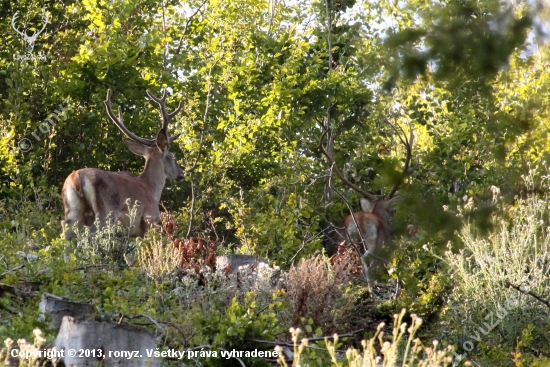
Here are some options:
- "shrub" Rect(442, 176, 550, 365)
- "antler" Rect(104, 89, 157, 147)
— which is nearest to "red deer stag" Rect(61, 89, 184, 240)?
"antler" Rect(104, 89, 157, 147)

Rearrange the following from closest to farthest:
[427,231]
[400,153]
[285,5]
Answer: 1. [427,231]
2. [400,153]
3. [285,5]

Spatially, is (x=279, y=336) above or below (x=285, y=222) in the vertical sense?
below

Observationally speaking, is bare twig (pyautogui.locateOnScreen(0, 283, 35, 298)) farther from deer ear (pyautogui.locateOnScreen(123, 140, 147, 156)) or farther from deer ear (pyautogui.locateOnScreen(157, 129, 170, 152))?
deer ear (pyautogui.locateOnScreen(157, 129, 170, 152))

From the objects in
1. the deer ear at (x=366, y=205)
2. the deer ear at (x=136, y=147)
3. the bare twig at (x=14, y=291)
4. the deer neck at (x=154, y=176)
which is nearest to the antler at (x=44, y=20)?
the deer ear at (x=136, y=147)

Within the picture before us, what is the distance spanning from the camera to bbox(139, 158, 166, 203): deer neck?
1186cm

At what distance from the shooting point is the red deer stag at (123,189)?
1003 centimetres

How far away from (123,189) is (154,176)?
1394 mm

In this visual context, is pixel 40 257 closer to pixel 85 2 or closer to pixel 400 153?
pixel 85 2

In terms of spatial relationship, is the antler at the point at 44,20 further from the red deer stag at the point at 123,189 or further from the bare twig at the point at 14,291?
Result: the bare twig at the point at 14,291

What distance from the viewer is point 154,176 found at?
11984mm

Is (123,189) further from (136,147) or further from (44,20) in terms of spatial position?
(44,20)

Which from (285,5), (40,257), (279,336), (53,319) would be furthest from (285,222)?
(285,5)

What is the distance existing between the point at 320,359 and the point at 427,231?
1.00 meters

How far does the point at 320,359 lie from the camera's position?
5.79 m
